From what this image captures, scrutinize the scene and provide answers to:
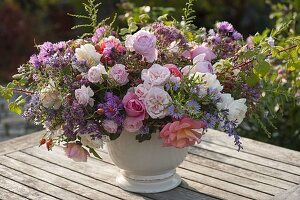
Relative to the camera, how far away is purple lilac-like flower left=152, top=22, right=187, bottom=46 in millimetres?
2166

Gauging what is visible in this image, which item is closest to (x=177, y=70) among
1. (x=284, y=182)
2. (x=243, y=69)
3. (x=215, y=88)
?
(x=215, y=88)

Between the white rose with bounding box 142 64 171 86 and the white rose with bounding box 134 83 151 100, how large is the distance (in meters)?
0.01

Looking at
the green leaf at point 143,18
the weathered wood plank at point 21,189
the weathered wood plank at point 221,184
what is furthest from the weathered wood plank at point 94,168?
the green leaf at point 143,18

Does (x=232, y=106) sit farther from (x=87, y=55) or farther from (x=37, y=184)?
(x=37, y=184)

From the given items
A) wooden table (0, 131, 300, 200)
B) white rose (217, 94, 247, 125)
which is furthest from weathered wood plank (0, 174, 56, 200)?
white rose (217, 94, 247, 125)

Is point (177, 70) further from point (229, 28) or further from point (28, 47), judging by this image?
point (28, 47)

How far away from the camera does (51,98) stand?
6.72ft

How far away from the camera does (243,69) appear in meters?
2.20

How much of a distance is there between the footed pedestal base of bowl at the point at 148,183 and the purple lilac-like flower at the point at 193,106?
0.42m

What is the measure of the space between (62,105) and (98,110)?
0.48 feet

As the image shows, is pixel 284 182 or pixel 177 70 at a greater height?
pixel 177 70

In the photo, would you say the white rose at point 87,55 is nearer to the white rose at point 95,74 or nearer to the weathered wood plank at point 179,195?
the white rose at point 95,74

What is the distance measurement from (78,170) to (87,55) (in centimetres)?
62

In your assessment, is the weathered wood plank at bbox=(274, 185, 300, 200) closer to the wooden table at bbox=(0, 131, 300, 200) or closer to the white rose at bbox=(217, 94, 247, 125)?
the wooden table at bbox=(0, 131, 300, 200)
